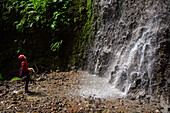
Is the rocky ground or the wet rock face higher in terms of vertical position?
the wet rock face

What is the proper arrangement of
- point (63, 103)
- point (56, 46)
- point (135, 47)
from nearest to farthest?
1. point (63, 103)
2. point (135, 47)
3. point (56, 46)

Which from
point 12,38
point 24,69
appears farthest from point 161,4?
point 12,38

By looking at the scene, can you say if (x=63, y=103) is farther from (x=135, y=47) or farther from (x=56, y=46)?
(x=56, y=46)

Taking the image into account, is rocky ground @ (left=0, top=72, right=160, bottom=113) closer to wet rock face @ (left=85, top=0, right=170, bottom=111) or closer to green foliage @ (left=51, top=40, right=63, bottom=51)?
wet rock face @ (left=85, top=0, right=170, bottom=111)

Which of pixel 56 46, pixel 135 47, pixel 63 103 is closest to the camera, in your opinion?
pixel 63 103

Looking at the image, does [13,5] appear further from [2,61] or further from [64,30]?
[64,30]

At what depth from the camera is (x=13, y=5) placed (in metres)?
8.75

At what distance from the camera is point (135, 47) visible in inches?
174

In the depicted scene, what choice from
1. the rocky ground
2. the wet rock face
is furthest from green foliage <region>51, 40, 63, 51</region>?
the rocky ground

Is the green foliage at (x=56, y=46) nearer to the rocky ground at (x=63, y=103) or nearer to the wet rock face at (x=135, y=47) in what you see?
the wet rock face at (x=135, y=47)

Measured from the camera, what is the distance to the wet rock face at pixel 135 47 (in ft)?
12.0

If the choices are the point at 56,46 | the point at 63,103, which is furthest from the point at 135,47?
the point at 56,46

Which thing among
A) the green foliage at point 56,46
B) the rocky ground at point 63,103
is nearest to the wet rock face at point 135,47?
the rocky ground at point 63,103

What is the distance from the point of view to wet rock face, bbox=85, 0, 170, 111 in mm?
3661
